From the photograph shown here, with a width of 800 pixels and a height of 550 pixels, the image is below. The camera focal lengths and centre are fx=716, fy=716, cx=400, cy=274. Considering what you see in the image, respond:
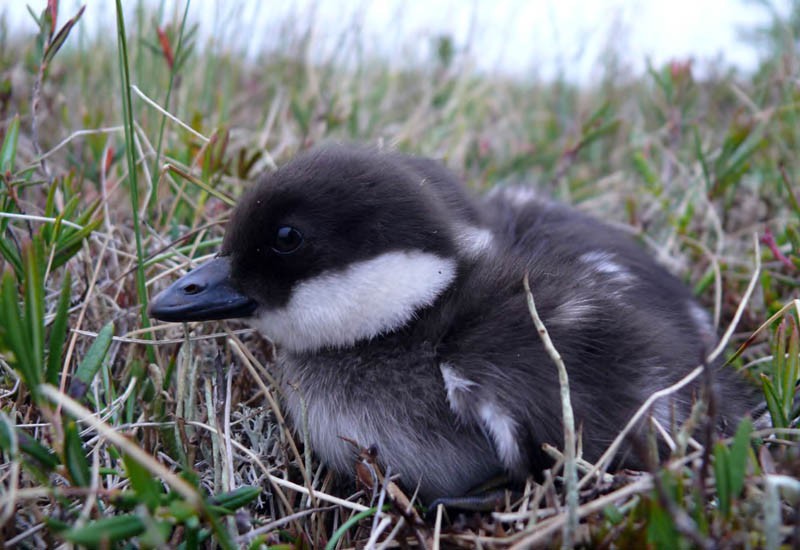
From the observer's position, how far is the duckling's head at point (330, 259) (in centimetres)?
162

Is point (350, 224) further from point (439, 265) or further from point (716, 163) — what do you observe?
point (716, 163)

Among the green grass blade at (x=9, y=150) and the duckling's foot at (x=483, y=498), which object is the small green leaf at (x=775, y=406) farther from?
the green grass blade at (x=9, y=150)

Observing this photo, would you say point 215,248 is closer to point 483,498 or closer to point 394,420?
point 394,420

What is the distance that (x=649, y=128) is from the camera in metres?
4.04

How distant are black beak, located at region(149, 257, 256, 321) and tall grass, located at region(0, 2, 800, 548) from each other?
11 centimetres

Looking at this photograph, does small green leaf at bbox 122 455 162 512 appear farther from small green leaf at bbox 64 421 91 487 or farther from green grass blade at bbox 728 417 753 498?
green grass blade at bbox 728 417 753 498

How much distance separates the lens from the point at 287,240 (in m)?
1.64

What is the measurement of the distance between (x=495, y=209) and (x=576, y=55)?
2.37 meters

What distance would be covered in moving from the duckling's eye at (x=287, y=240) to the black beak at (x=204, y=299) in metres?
0.15

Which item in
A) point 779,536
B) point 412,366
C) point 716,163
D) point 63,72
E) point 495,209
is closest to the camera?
point 779,536

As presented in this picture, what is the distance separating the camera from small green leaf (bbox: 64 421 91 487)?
4.11ft

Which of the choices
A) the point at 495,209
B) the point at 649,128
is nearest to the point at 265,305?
the point at 495,209

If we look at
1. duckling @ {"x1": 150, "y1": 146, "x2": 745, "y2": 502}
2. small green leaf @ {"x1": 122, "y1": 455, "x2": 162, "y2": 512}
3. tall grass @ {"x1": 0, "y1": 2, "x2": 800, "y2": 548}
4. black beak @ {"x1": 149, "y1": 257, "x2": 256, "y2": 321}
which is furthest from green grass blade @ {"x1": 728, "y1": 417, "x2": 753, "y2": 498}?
black beak @ {"x1": 149, "y1": 257, "x2": 256, "y2": 321}

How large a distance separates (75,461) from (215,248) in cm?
107
